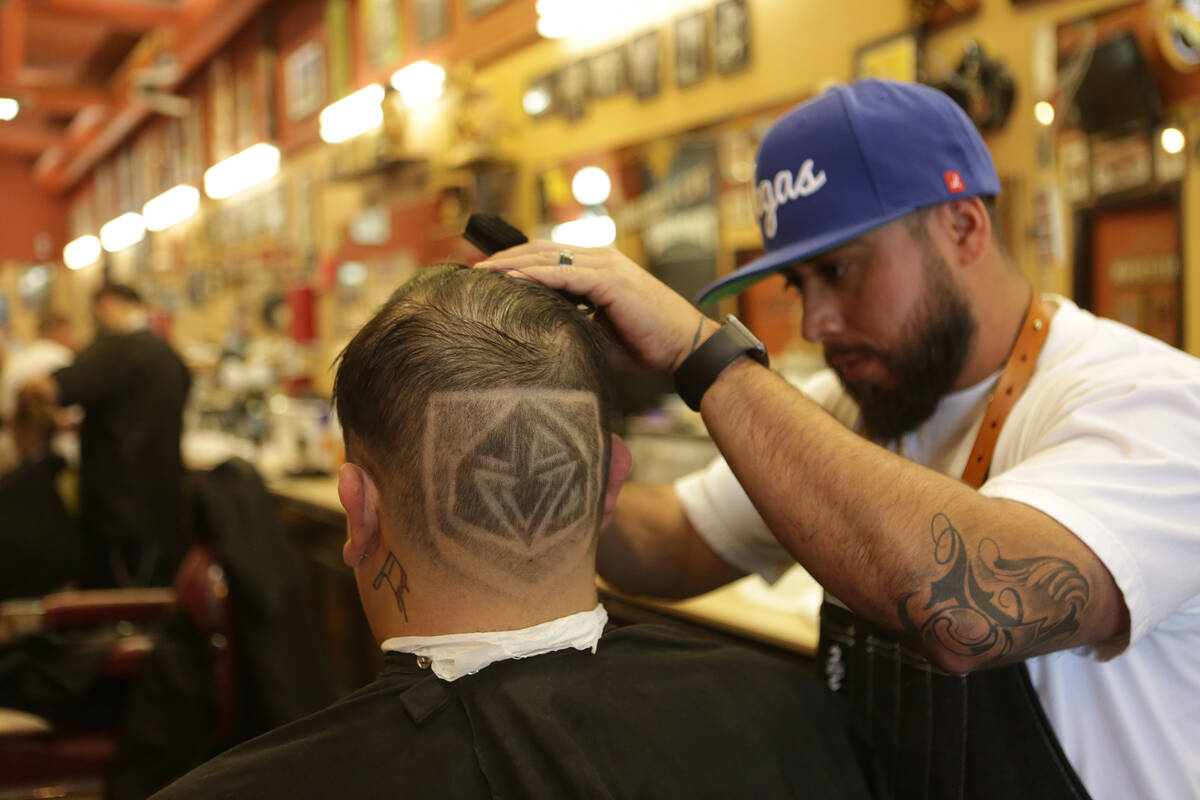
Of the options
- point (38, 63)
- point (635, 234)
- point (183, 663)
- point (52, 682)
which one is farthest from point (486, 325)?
point (38, 63)

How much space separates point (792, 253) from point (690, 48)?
2201mm

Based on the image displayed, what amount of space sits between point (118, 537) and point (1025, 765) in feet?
13.7

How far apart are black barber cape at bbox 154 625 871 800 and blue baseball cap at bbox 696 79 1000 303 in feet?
2.05

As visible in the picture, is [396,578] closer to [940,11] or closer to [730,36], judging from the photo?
[940,11]

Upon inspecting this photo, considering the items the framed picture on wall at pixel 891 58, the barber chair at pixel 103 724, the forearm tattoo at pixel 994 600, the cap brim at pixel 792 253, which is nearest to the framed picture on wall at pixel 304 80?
the framed picture on wall at pixel 891 58

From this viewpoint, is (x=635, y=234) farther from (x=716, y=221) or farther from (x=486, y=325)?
(x=486, y=325)

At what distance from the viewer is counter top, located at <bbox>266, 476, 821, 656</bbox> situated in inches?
78.0

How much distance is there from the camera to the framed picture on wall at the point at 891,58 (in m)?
2.54

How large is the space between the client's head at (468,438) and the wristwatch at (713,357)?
13cm

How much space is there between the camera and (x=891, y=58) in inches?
103

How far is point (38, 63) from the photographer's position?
998 centimetres

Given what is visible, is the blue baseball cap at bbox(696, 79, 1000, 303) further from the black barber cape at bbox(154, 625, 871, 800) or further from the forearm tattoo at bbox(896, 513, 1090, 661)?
the black barber cape at bbox(154, 625, 871, 800)

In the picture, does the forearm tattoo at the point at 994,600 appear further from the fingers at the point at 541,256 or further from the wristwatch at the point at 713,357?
the fingers at the point at 541,256

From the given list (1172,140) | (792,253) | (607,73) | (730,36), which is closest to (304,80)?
(607,73)
